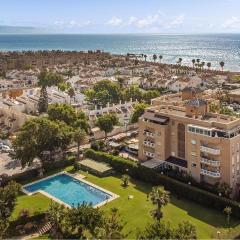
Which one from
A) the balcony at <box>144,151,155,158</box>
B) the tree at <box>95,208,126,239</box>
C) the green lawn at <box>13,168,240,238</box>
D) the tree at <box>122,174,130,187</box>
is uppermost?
the balcony at <box>144,151,155,158</box>

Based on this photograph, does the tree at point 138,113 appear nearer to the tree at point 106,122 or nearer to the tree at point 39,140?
the tree at point 106,122

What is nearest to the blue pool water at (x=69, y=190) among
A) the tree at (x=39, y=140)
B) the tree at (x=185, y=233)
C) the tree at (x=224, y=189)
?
the tree at (x=39, y=140)

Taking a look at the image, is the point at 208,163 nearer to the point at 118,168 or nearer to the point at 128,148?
the point at 118,168

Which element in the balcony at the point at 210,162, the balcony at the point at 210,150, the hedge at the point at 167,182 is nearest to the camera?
the hedge at the point at 167,182

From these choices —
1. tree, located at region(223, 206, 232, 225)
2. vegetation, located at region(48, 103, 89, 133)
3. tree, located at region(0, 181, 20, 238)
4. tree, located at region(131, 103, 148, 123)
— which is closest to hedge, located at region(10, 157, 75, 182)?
vegetation, located at region(48, 103, 89, 133)

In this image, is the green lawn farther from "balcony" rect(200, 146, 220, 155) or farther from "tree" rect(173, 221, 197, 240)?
"tree" rect(173, 221, 197, 240)

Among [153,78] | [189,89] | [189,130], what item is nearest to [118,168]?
[189,130]
